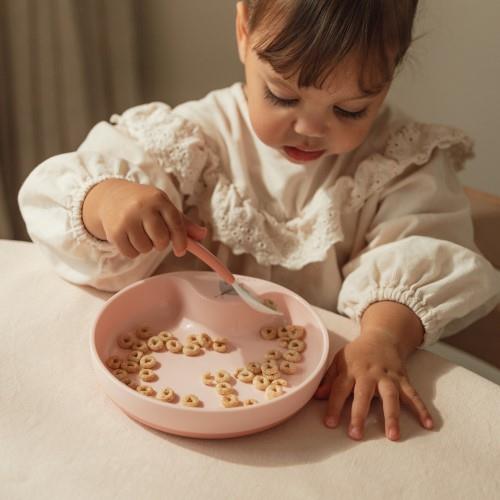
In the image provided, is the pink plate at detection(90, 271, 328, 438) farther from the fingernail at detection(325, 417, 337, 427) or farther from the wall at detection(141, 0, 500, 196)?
the wall at detection(141, 0, 500, 196)

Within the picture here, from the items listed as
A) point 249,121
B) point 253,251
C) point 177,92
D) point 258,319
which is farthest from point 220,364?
point 177,92

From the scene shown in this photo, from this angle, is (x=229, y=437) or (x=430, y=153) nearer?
(x=229, y=437)

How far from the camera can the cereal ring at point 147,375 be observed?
0.64m

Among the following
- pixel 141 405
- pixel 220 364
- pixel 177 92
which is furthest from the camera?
pixel 177 92

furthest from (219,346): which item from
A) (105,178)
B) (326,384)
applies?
(105,178)

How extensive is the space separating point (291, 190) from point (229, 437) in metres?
0.40

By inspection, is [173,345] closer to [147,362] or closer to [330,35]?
[147,362]

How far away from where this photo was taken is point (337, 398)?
2.09 ft

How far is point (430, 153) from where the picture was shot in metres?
0.85

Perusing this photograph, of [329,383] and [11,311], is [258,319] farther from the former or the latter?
[11,311]

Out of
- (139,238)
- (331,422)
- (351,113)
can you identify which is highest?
(351,113)

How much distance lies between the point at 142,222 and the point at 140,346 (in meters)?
0.13

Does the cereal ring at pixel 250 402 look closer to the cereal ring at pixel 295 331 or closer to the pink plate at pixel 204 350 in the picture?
the pink plate at pixel 204 350

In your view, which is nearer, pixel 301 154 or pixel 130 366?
pixel 130 366
